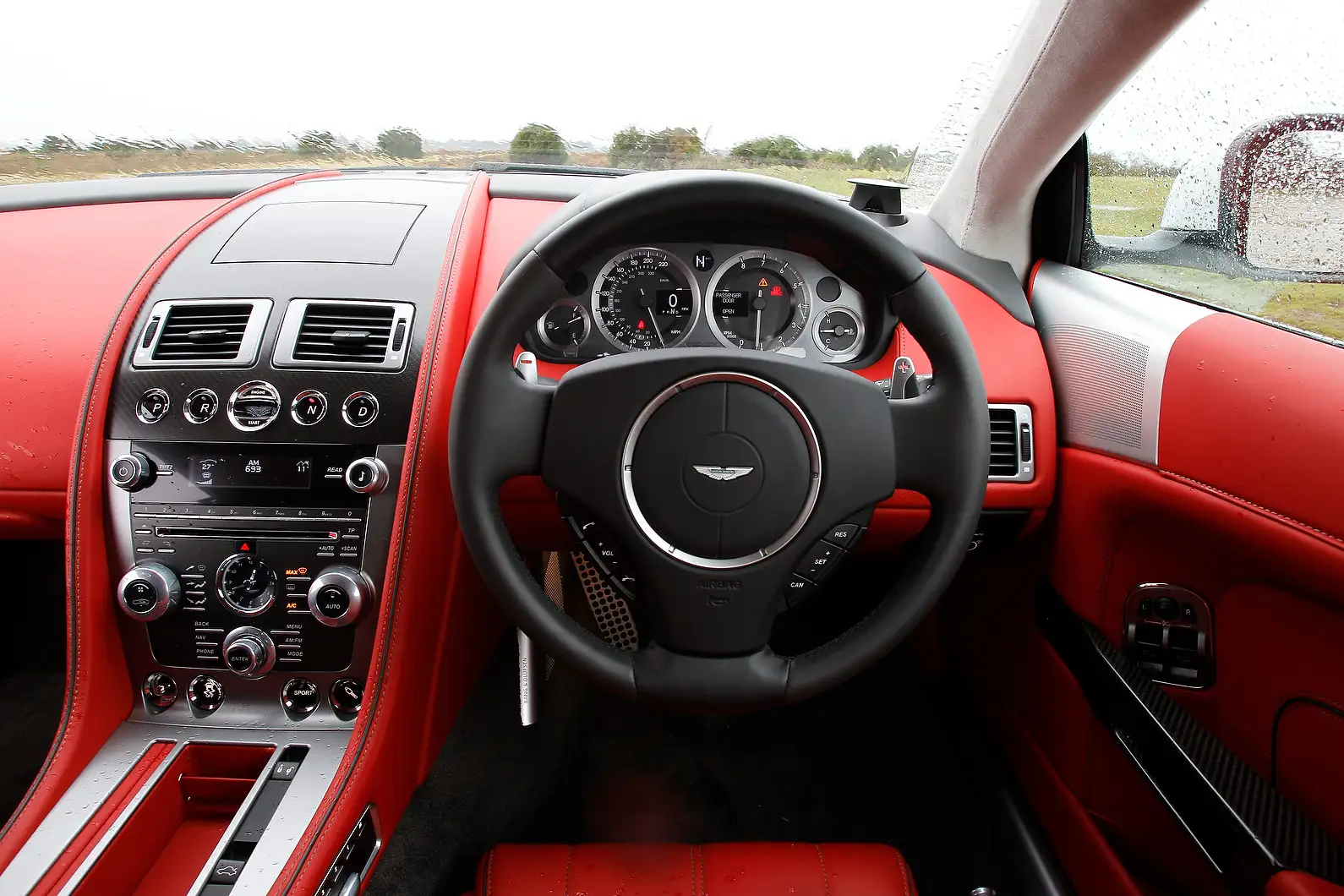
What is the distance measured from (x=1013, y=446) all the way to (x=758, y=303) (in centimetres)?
58

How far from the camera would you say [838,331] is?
155 centimetres

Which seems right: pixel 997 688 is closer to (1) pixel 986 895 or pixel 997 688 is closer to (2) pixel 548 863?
(1) pixel 986 895

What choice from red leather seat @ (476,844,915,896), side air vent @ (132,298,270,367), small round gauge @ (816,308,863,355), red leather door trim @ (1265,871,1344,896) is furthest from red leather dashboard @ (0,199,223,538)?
red leather door trim @ (1265,871,1344,896)

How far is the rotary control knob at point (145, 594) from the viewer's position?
1.40 m

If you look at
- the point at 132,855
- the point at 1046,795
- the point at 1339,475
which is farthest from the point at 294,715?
the point at 1339,475

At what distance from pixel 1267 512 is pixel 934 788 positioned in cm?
114

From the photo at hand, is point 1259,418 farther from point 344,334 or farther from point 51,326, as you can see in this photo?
point 51,326

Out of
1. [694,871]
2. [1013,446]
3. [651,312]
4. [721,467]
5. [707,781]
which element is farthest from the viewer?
[707,781]

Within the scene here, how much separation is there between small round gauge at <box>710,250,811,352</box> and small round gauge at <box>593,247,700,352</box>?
5 centimetres

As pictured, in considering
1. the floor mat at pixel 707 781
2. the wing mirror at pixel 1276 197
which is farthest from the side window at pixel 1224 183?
the floor mat at pixel 707 781

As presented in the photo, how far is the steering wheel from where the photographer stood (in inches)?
→ 43.1

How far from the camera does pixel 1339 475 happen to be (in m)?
1.07

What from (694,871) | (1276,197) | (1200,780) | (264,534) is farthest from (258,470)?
(1276,197)

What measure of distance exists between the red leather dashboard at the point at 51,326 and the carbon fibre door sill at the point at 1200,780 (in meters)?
1.96
